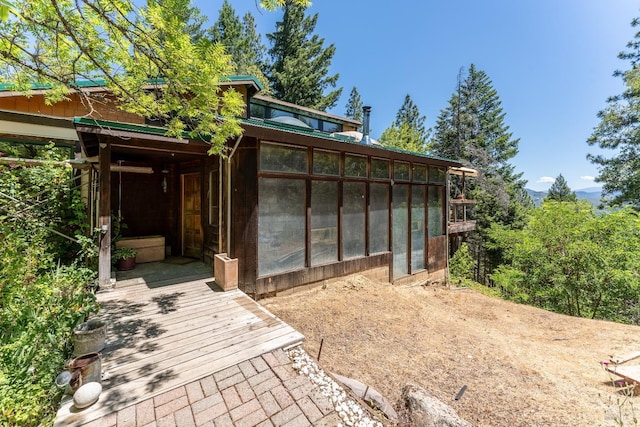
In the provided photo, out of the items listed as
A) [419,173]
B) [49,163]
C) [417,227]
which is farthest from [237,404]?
[419,173]

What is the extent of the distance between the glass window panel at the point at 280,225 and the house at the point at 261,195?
0.07ft

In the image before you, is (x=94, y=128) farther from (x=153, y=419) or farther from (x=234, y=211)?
(x=153, y=419)

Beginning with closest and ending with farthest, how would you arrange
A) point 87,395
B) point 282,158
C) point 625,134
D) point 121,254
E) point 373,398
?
1. point 87,395
2. point 373,398
3. point 121,254
4. point 282,158
5. point 625,134

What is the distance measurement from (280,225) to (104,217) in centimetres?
296

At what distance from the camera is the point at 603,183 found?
14.9 meters

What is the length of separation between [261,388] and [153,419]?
0.85m

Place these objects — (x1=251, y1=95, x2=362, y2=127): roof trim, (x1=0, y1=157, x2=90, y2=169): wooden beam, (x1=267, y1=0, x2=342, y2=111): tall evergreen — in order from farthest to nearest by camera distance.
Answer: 1. (x1=267, y1=0, x2=342, y2=111): tall evergreen
2. (x1=251, y1=95, x2=362, y2=127): roof trim
3. (x1=0, y1=157, x2=90, y2=169): wooden beam

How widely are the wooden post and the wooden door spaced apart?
2246 mm

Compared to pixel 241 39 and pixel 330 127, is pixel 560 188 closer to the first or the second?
pixel 330 127

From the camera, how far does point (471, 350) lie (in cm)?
416

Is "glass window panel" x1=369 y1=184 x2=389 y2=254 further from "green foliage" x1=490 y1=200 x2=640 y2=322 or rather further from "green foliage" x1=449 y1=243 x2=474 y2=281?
"green foliage" x1=449 y1=243 x2=474 y2=281

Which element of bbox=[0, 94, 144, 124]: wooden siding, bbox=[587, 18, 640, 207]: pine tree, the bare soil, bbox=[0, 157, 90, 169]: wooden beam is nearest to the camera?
the bare soil

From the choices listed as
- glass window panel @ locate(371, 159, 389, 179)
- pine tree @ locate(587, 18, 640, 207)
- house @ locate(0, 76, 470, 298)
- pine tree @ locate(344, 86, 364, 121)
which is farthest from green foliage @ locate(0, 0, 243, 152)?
pine tree @ locate(344, 86, 364, 121)

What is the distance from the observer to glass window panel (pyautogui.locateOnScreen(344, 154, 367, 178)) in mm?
6174
